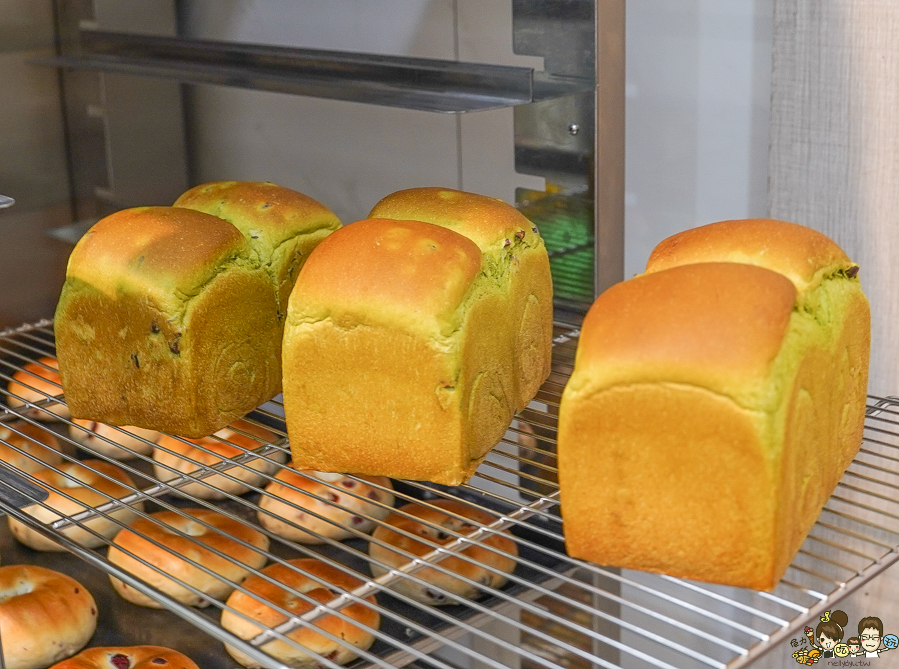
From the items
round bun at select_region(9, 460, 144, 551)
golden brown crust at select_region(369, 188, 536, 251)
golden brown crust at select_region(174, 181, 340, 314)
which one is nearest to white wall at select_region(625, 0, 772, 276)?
golden brown crust at select_region(369, 188, 536, 251)

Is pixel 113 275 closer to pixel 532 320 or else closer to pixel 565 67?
pixel 532 320

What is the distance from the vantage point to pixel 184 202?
116 cm

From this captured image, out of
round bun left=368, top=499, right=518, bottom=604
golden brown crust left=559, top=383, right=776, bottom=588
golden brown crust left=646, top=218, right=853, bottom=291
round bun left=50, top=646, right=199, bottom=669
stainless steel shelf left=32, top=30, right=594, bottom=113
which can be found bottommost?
round bun left=50, top=646, right=199, bottom=669

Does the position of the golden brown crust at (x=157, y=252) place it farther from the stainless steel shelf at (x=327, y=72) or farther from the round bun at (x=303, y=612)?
the round bun at (x=303, y=612)

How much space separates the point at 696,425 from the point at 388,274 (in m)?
0.32

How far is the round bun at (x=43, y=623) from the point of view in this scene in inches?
41.3

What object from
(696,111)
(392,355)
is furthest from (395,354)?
(696,111)

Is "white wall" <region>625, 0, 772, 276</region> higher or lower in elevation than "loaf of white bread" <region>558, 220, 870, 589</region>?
higher

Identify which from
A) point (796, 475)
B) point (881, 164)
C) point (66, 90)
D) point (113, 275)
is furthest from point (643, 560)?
point (66, 90)

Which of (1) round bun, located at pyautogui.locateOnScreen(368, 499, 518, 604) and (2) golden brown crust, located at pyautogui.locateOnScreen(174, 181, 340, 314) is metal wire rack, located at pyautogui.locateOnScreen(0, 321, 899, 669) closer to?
(1) round bun, located at pyautogui.locateOnScreen(368, 499, 518, 604)

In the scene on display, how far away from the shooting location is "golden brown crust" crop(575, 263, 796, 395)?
695 millimetres

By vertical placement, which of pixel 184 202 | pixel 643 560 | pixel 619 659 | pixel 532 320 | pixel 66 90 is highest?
pixel 66 90

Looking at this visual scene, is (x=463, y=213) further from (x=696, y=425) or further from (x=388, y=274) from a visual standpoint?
(x=696, y=425)

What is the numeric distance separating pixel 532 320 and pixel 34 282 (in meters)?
0.80
